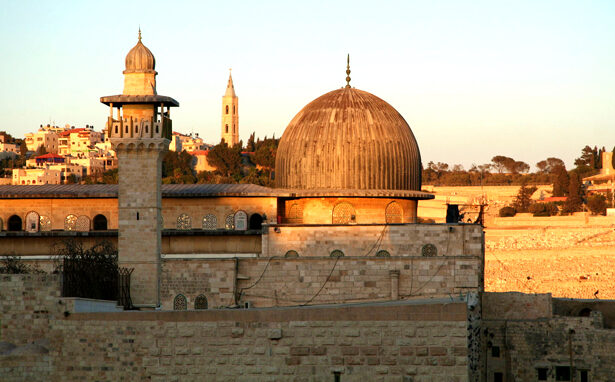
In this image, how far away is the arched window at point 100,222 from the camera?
35.0 metres

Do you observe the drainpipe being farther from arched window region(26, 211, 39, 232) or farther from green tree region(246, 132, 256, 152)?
green tree region(246, 132, 256, 152)

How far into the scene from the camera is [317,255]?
1250 inches

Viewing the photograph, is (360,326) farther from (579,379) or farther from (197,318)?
(579,379)

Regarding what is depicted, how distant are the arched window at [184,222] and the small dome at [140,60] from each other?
22.5 ft

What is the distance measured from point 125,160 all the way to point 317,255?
6881 millimetres

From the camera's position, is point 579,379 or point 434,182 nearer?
point 579,379

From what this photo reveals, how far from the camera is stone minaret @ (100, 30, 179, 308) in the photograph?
90.8 feet

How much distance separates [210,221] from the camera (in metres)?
34.8

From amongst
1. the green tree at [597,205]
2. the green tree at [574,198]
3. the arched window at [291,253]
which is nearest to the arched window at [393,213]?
the arched window at [291,253]

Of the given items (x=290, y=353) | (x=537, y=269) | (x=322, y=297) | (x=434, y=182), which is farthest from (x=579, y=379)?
(x=434, y=182)

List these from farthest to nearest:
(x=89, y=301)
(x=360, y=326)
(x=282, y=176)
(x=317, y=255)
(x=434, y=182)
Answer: (x=434, y=182)
(x=282, y=176)
(x=317, y=255)
(x=89, y=301)
(x=360, y=326)

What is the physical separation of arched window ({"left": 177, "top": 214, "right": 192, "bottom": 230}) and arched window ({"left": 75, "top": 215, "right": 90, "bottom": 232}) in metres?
3.08

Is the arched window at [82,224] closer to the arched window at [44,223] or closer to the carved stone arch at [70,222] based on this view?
the carved stone arch at [70,222]

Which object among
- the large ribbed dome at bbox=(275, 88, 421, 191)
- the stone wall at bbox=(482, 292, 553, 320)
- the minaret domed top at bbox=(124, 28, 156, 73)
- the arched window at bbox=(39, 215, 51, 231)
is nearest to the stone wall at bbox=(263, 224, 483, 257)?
the large ribbed dome at bbox=(275, 88, 421, 191)
